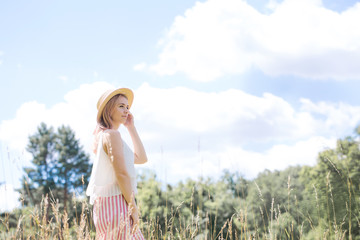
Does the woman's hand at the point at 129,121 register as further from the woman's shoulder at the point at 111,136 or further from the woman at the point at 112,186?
the woman's shoulder at the point at 111,136

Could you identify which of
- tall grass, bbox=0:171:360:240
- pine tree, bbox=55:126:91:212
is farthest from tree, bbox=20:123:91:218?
tall grass, bbox=0:171:360:240

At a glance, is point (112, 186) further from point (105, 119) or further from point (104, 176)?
point (105, 119)

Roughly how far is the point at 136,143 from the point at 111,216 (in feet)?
2.76

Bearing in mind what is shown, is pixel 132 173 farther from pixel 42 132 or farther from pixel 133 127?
pixel 42 132

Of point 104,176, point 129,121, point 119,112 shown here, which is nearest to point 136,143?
point 129,121

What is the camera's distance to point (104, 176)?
264 cm

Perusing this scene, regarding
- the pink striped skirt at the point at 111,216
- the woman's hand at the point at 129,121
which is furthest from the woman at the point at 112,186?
the woman's hand at the point at 129,121

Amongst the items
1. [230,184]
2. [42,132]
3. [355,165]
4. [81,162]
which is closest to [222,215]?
[355,165]

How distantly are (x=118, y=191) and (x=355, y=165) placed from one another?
24.6 meters

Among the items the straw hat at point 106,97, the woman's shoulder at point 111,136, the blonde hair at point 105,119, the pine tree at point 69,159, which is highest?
the pine tree at point 69,159

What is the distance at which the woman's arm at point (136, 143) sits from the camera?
321 cm

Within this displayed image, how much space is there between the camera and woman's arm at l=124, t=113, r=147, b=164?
10.5 ft

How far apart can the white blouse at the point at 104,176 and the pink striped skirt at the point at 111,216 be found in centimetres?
5

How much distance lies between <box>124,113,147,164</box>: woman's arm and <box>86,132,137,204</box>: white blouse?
17.5 inches
